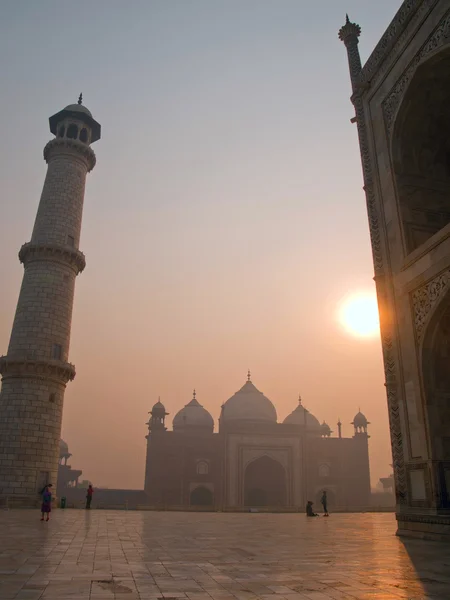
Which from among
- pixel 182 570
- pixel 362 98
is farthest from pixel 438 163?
pixel 182 570

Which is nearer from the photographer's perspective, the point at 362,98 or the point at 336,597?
the point at 336,597

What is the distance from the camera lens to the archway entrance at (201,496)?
41531mm

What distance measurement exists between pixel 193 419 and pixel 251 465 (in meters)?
7.50

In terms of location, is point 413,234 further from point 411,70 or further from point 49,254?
point 49,254

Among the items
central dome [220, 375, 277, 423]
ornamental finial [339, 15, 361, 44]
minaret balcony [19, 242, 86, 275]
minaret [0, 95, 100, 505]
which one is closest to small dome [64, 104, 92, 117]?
minaret [0, 95, 100, 505]

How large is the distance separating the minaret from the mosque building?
21372 mm

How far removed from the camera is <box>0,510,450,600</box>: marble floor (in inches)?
181

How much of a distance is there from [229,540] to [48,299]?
16131 mm

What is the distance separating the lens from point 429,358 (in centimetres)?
1061

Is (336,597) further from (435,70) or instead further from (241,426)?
(241,426)

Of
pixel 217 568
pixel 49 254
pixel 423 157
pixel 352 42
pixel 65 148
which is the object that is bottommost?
pixel 217 568

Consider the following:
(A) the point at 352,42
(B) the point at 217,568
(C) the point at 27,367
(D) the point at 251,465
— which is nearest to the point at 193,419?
(D) the point at 251,465

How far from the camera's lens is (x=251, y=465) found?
43781 millimetres

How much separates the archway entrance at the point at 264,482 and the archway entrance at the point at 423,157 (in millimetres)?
33881
